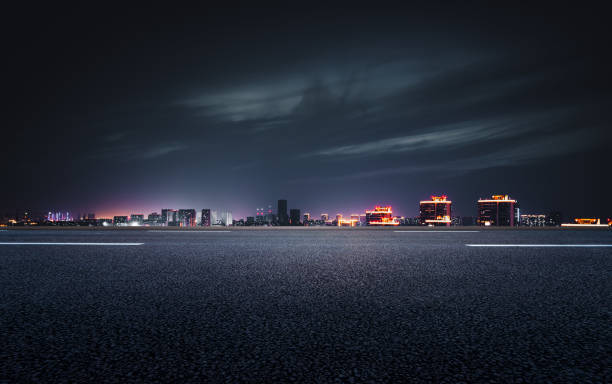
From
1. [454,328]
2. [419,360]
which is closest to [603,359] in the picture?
[454,328]

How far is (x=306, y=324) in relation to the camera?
219cm

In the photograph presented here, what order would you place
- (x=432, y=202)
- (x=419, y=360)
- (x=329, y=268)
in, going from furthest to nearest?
1. (x=432, y=202)
2. (x=329, y=268)
3. (x=419, y=360)

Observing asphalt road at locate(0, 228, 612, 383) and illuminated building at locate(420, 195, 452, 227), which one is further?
illuminated building at locate(420, 195, 452, 227)

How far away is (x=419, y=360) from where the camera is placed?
1657 mm

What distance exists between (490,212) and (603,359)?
121m

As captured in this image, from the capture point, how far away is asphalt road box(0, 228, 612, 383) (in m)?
1.57

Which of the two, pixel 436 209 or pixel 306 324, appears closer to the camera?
pixel 306 324

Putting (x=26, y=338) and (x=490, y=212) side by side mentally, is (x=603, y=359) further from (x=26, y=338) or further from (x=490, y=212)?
(x=490, y=212)

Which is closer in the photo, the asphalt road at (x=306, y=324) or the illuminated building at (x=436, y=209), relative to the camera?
the asphalt road at (x=306, y=324)

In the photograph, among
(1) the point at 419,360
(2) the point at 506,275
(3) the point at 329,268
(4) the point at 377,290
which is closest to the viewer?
(1) the point at 419,360

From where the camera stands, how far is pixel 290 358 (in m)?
1.68

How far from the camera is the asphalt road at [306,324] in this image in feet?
5.16

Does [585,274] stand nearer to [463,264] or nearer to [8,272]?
[463,264]

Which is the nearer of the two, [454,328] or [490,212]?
[454,328]
